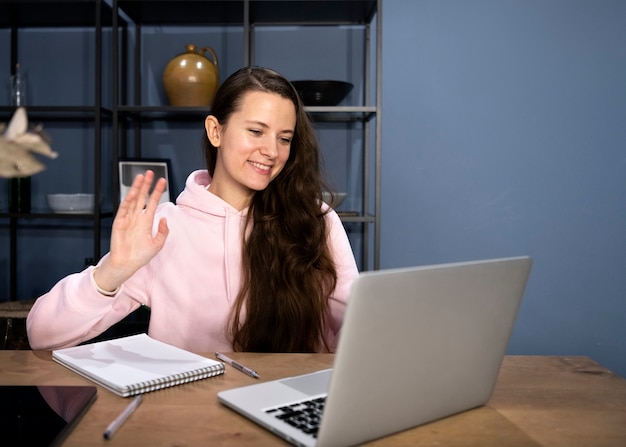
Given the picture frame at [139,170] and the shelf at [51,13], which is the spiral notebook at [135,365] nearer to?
the picture frame at [139,170]

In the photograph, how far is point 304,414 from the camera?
818 millimetres

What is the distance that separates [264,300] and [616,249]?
6.44 ft

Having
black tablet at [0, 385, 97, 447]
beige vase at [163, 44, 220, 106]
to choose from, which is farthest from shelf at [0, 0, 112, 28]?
black tablet at [0, 385, 97, 447]

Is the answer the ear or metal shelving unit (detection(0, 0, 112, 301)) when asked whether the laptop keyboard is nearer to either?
the ear

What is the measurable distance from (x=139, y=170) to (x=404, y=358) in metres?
2.19

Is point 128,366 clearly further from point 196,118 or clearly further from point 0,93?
point 0,93

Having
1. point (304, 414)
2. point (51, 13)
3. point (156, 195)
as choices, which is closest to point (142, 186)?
point (156, 195)

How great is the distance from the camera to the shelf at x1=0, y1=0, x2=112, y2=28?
8.48 ft

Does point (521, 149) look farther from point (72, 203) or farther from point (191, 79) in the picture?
point (72, 203)

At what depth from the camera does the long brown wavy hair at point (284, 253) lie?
1550mm

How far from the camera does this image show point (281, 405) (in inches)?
33.6

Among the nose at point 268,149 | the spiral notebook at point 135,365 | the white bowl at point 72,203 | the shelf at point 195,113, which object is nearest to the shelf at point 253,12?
the shelf at point 195,113

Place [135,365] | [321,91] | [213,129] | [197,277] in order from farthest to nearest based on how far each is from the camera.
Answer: [321,91], [213,129], [197,277], [135,365]

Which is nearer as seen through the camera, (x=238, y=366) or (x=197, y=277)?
(x=238, y=366)
